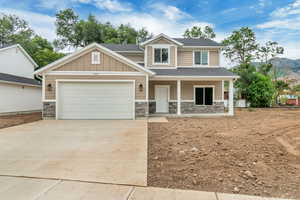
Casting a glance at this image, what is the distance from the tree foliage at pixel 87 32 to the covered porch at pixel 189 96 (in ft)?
53.7

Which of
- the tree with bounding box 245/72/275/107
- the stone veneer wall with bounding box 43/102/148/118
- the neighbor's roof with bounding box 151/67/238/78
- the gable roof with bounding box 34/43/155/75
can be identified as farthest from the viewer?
the tree with bounding box 245/72/275/107

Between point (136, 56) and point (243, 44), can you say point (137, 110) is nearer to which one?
point (136, 56)

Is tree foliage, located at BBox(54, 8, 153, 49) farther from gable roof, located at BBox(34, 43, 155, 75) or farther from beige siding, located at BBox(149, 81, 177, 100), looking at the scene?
gable roof, located at BBox(34, 43, 155, 75)

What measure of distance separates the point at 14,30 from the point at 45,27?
5.43 metres

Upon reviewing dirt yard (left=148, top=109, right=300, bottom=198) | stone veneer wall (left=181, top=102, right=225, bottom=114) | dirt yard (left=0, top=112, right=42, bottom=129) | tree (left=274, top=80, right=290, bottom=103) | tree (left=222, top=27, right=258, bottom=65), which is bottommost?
dirt yard (left=148, top=109, right=300, bottom=198)

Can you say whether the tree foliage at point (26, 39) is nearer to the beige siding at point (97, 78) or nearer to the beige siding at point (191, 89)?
the beige siding at point (97, 78)

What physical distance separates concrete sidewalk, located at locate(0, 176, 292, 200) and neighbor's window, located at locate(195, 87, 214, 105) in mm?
11495

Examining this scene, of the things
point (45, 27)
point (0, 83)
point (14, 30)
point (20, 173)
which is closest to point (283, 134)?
point (20, 173)

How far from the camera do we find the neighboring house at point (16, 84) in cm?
1307

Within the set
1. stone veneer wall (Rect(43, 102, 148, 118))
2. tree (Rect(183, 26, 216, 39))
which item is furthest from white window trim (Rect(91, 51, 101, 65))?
tree (Rect(183, 26, 216, 39))

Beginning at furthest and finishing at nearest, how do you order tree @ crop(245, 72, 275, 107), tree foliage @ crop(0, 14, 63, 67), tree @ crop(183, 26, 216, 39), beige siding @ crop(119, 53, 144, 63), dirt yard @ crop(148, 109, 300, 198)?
tree @ crop(183, 26, 216, 39), tree foliage @ crop(0, 14, 63, 67), tree @ crop(245, 72, 275, 107), beige siding @ crop(119, 53, 144, 63), dirt yard @ crop(148, 109, 300, 198)

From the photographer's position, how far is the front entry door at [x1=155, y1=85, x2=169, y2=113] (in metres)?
13.7

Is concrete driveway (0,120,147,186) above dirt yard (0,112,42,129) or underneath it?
underneath

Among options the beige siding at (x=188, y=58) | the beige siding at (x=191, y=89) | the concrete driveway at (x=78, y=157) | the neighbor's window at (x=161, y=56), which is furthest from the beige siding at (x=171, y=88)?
the concrete driveway at (x=78, y=157)
